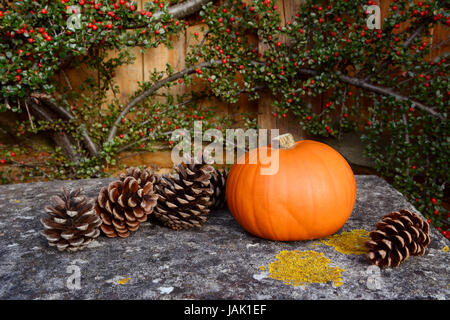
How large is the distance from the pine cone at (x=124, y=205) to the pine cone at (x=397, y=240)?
0.60 metres

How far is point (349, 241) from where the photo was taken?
0.93m

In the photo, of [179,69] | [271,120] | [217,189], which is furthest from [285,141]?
[179,69]

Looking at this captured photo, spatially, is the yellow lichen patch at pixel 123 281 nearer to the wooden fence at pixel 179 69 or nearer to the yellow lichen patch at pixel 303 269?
the yellow lichen patch at pixel 303 269

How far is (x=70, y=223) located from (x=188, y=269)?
34cm

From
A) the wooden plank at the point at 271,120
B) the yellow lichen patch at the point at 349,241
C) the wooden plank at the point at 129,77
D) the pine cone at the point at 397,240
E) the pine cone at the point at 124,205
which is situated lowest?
the yellow lichen patch at the point at 349,241

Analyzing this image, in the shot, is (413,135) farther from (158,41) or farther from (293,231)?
(158,41)

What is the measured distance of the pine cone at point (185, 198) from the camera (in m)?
1.00

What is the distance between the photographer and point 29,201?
129 centimetres

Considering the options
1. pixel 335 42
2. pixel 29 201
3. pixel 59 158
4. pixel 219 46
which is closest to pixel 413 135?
pixel 335 42

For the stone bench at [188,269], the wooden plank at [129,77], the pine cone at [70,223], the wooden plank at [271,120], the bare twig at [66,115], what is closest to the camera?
the stone bench at [188,269]

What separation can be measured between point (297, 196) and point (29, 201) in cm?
102

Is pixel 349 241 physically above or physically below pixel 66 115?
below

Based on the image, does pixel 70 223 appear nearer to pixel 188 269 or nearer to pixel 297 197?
pixel 188 269

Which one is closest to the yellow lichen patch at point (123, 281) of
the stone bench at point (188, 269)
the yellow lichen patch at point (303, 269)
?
the stone bench at point (188, 269)
